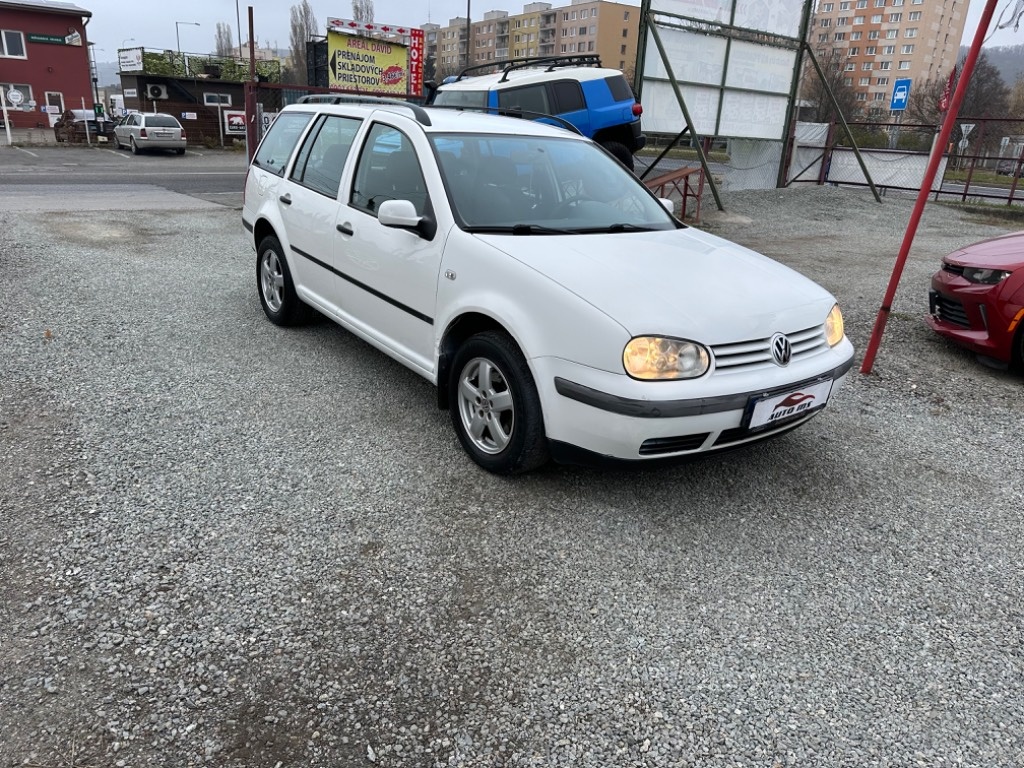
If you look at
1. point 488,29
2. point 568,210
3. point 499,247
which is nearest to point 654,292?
point 499,247

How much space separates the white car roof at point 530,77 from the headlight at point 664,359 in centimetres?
961

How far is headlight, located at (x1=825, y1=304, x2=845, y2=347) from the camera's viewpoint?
3527 millimetres

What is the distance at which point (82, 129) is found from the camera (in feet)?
101

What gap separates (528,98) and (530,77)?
0.34 metres

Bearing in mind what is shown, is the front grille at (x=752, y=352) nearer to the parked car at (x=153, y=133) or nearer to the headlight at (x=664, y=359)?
the headlight at (x=664, y=359)

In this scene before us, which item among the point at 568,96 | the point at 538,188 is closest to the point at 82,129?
the point at 568,96

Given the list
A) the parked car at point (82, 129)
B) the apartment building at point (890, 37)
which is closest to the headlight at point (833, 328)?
the parked car at point (82, 129)

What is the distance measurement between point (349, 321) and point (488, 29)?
133 meters

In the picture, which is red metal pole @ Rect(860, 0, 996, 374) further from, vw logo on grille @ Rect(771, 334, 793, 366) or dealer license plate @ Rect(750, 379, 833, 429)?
vw logo on grille @ Rect(771, 334, 793, 366)

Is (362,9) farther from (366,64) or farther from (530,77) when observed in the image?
(530,77)

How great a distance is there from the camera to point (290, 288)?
5.38 metres

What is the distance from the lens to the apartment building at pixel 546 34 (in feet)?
325

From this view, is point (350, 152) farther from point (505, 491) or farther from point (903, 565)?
point (903, 565)

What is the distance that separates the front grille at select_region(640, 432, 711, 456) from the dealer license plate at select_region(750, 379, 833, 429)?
0.84 feet
